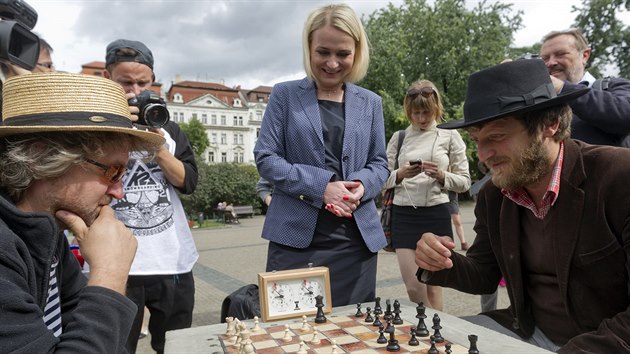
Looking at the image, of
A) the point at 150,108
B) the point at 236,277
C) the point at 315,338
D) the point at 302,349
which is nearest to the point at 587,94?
the point at 315,338

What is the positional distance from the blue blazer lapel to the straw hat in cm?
119

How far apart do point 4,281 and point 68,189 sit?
0.42 meters

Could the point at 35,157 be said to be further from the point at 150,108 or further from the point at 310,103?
the point at 310,103

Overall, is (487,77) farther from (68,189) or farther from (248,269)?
(248,269)

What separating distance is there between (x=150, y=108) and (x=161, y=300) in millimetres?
1207

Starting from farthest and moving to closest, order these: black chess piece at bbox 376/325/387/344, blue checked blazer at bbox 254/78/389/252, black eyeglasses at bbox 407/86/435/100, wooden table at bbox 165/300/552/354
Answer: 1. black eyeglasses at bbox 407/86/435/100
2. blue checked blazer at bbox 254/78/389/252
3. black chess piece at bbox 376/325/387/344
4. wooden table at bbox 165/300/552/354

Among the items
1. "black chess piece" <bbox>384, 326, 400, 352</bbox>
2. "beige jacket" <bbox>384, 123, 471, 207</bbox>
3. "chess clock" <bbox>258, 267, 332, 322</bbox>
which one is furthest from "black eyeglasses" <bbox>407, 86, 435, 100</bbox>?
"black chess piece" <bbox>384, 326, 400, 352</bbox>

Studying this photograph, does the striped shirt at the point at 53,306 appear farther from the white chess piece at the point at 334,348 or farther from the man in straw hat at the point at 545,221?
the man in straw hat at the point at 545,221

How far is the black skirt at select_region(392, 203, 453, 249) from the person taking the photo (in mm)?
4258

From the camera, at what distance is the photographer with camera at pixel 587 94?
320cm

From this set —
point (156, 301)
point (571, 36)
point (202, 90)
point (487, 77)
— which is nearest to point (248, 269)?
point (156, 301)

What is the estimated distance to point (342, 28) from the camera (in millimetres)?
2660

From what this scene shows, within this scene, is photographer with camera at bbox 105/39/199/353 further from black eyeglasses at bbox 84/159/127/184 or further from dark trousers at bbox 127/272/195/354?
black eyeglasses at bbox 84/159/127/184

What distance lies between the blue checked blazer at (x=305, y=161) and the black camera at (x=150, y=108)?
2.16ft
